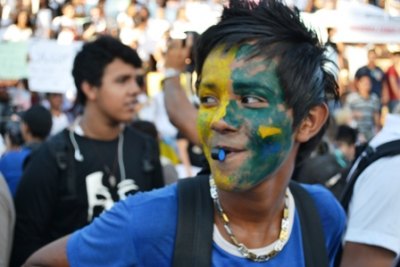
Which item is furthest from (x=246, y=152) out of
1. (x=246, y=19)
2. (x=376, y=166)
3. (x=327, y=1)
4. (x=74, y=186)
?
(x=327, y=1)

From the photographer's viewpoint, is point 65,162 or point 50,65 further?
point 50,65

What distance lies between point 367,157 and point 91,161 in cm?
172

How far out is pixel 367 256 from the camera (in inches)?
102

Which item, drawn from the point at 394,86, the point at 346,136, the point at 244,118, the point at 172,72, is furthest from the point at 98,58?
the point at 394,86

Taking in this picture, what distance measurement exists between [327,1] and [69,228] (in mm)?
11763

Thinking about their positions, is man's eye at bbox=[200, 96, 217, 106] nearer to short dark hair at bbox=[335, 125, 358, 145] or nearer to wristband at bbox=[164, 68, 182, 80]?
wristband at bbox=[164, 68, 182, 80]

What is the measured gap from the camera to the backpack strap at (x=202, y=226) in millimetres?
2170

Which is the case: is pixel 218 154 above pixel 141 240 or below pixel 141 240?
above

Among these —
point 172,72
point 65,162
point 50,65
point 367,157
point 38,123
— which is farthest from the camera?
point 50,65

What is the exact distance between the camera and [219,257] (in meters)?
2.23

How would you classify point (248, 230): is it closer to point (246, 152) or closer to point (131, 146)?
point (246, 152)

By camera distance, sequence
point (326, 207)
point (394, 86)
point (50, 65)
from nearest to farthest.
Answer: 1. point (326, 207)
2. point (50, 65)
3. point (394, 86)

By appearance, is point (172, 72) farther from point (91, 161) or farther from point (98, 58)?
point (98, 58)

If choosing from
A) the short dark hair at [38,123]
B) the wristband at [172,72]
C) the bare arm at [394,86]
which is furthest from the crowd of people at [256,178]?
the bare arm at [394,86]
